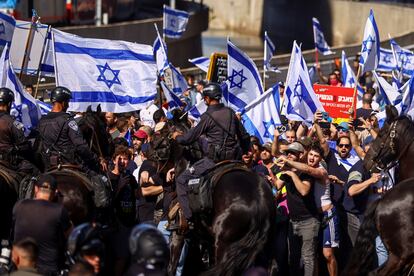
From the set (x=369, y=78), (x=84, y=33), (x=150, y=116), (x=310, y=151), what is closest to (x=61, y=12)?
(x=84, y=33)

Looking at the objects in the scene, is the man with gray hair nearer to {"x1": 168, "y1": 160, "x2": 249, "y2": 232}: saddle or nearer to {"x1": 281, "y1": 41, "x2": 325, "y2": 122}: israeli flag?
{"x1": 168, "y1": 160, "x2": 249, "y2": 232}: saddle

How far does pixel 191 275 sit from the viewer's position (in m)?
15.2

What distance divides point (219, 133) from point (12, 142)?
2.49 m

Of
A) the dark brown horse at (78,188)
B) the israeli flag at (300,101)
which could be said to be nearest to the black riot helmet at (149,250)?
the dark brown horse at (78,188)

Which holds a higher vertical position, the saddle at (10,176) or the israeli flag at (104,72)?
the israeli flag at (104,72)

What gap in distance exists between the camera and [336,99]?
20.1m

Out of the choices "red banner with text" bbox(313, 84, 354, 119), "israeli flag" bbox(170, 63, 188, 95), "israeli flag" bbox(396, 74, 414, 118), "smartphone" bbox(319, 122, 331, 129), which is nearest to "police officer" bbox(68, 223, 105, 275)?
"israeli flag" bbox(396, 74, 414, 118)

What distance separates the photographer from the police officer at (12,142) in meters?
14.7

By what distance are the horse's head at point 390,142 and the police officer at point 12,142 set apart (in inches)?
160

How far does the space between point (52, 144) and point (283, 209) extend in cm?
301

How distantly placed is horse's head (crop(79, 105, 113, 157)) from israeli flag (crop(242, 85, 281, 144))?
3243mm

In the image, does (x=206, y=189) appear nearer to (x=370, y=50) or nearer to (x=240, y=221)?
(x=240, y=221)

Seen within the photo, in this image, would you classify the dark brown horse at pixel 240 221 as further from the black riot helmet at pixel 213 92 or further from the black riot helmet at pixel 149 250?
the black riot helmet at pixel 149 250

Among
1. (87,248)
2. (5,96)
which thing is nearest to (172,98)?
(5,96)
